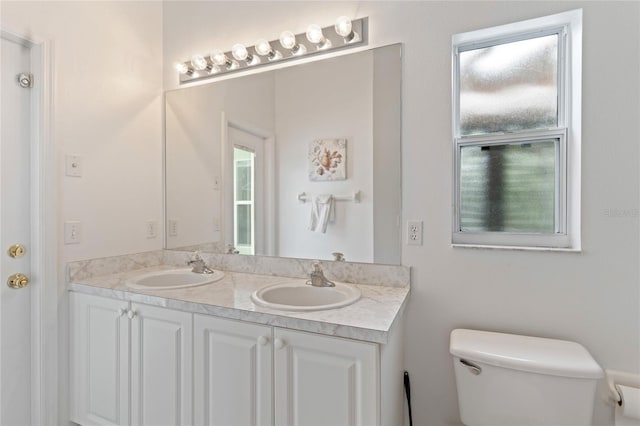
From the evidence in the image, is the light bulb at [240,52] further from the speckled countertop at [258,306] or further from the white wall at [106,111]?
the speckled countertop at [258,306]

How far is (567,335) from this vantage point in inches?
49.6

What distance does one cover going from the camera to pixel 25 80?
148 cm

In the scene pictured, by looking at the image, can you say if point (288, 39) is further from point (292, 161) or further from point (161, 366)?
point (161, 366)

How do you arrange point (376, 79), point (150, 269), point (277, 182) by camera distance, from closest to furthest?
point (376, 79) < point (277, 182) < point (150, 269)

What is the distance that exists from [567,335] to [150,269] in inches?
83.4

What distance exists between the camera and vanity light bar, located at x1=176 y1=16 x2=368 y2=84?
157cm

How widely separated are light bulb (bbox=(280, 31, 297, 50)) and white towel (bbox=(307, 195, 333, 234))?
2.61ft

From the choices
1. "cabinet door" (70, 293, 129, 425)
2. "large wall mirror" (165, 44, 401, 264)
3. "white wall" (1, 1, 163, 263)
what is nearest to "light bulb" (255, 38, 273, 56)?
"large wall mirror" (165, 44, 401, 264)

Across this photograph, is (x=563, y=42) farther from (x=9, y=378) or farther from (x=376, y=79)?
(x=9, y=378)

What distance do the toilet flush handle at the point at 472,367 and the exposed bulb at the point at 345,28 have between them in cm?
150

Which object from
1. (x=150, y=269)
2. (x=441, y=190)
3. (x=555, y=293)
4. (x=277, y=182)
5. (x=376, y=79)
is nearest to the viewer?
(x=555, y=293)

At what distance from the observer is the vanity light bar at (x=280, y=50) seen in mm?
1565

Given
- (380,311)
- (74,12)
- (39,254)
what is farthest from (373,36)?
(39,254)

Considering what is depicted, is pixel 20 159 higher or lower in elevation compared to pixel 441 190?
higher
